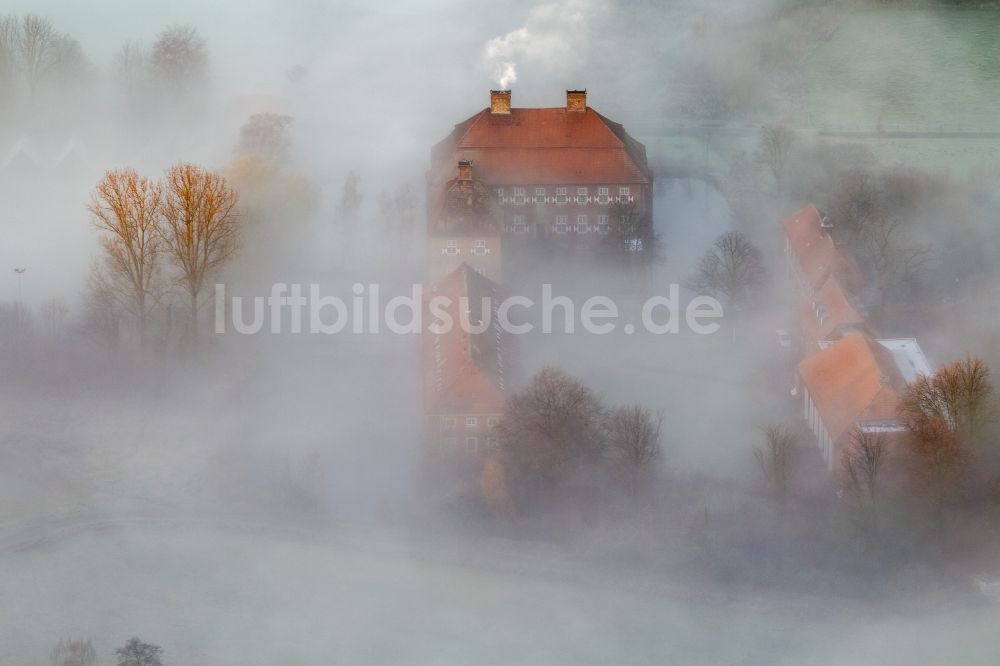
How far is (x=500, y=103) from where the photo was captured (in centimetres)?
5691

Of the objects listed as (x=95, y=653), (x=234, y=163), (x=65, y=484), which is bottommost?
(x=95, y=653)

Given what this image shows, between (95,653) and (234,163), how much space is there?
29411 millimetres

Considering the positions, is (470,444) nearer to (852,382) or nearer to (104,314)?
(852,382)

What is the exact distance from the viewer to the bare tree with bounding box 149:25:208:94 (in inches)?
2906

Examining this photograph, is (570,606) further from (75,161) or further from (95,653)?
(75,161)

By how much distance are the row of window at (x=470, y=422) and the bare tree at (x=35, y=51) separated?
40448mm

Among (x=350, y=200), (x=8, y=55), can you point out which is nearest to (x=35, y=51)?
(x=8, y=55)

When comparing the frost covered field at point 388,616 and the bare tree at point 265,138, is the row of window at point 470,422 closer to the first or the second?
the frost covered field at point 388,616

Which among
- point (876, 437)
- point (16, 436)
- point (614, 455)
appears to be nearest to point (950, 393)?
point (876, 437)

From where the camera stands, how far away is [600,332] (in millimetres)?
48094

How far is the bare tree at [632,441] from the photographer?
37719 millimetres

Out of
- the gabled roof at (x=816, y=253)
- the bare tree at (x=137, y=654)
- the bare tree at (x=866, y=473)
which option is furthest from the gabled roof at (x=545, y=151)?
the bare tree at (x=137, y=654)

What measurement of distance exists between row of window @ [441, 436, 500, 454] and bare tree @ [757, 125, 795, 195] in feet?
83.7

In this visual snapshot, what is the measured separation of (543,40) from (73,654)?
169 feet
